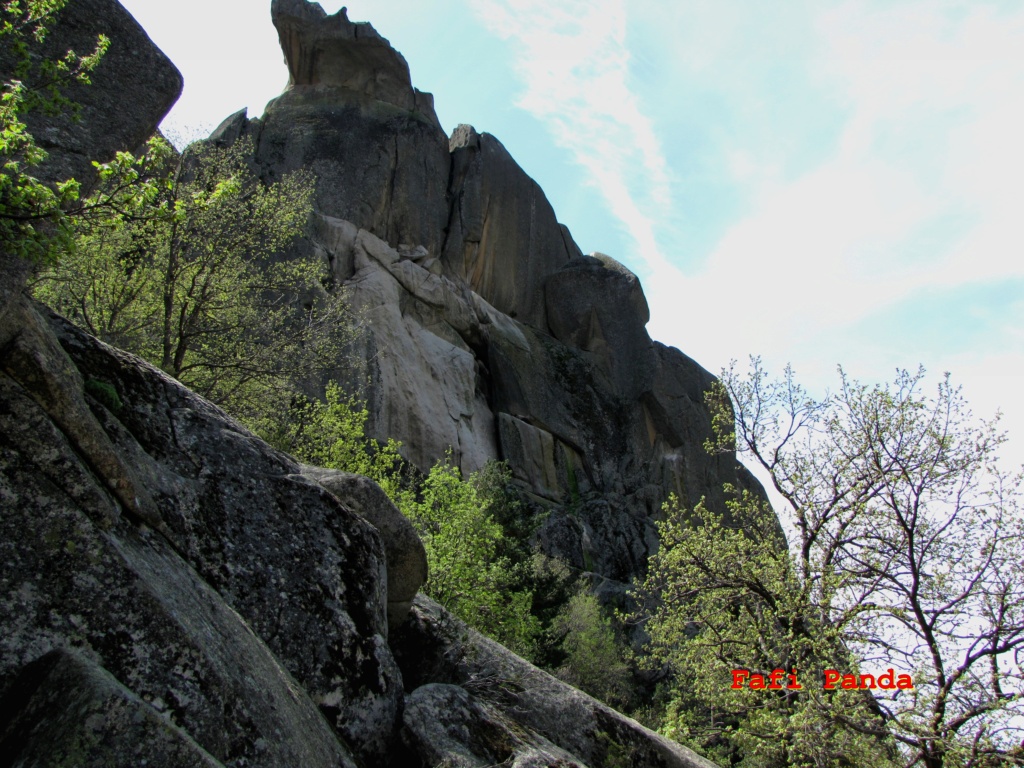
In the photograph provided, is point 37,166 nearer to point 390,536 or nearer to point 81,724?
point 81,724

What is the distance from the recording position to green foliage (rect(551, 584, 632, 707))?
96.5 feet

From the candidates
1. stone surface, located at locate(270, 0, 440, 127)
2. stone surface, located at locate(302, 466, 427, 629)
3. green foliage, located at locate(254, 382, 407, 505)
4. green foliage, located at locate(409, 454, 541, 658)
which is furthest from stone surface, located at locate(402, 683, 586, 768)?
stone surface, located at locate(270, 0, 440, 127)

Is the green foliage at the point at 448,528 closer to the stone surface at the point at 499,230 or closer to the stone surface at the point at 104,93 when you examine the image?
the stone surface at the point at 104,93

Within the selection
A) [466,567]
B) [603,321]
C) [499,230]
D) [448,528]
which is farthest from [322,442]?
[603,321]

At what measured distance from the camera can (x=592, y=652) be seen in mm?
31500

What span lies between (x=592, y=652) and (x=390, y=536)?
2334 cm

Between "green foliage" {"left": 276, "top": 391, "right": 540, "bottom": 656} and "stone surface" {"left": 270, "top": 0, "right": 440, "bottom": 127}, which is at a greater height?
"stone surface" {"left": 270, "top": 0, "right": 440, "bottom": 127}

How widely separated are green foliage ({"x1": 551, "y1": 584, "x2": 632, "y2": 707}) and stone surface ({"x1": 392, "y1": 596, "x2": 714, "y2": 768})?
17565mm

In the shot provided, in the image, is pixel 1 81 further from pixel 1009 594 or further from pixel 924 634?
pixel 1009 594

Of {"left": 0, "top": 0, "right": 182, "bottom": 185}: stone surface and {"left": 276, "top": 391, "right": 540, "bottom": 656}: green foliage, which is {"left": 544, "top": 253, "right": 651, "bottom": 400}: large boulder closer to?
{"left": 276, "top": 391, "right": 540, "bottom": 656}: green foliage

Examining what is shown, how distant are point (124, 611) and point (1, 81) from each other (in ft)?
14.9

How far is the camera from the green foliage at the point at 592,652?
29.4 meters

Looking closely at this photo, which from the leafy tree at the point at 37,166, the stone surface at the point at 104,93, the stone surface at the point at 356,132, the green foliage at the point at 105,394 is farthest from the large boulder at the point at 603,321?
the leafy tree at the point at 37,166

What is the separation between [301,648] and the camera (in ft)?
24.6
